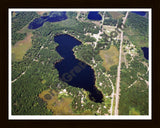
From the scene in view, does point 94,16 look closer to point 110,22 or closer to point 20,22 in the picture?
point 110,22

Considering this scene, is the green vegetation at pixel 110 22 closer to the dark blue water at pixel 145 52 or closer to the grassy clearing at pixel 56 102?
the dark blue water at pixel 145 52

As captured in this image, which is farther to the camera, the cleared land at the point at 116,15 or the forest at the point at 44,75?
the cleared land at the point at 116,15

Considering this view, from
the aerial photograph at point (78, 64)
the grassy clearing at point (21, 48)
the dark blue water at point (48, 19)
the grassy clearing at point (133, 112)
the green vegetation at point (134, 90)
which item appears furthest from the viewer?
the dark blue water at point (48, 19)

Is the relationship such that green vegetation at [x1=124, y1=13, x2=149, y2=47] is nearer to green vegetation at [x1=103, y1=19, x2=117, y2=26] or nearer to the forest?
green vegetation at [x1=103, y1=19, x2=117, y2=26]

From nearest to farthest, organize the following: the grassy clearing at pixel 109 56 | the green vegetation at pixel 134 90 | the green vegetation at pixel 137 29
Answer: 1. the green vegetation at pixel 134 90
2. the grassy clearing at pixel 109 56
3. the green vegetation at pixel 137 29

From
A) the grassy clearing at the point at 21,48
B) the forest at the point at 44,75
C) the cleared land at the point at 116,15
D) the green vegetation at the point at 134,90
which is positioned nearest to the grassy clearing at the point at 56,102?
the forest at the point at 44,75

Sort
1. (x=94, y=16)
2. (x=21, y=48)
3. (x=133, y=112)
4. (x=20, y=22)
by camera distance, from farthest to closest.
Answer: (x=94, y=16), (x=20, y=22), (x=21, y=48), (x=133, y=112)

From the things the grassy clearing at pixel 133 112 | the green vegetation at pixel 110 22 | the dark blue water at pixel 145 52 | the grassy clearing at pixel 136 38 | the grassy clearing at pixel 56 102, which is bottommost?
the grassy clearing at pixel 133 112

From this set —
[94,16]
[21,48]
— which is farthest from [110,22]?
[21,48]
